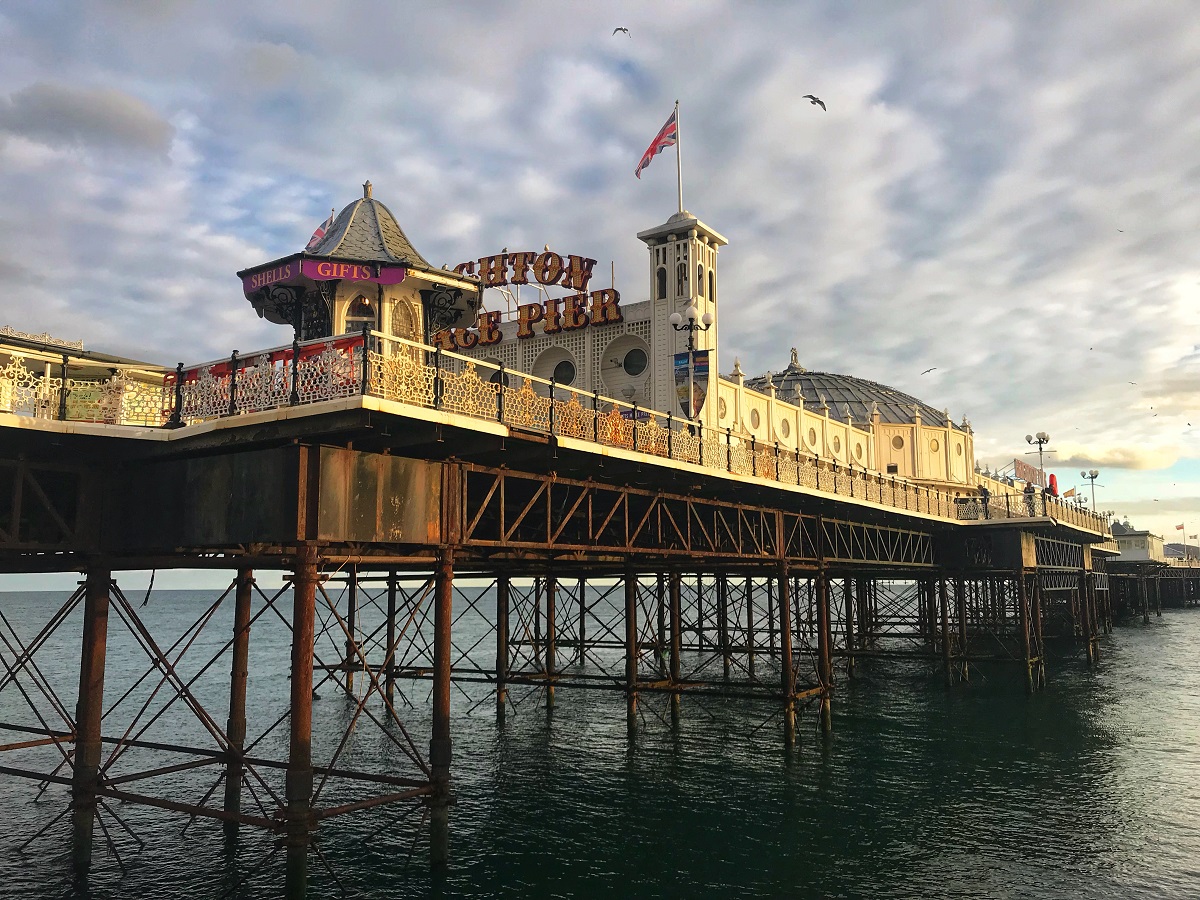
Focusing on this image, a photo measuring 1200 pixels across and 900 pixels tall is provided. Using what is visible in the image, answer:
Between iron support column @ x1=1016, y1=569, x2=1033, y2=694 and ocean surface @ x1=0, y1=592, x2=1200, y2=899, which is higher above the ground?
iron support column @ x1=1016, y1=569, x2=1033, y2=694

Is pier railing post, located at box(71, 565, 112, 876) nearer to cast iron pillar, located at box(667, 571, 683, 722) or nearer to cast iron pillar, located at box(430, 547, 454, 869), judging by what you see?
cast iron pillar, located at box(430, 547, 454, 869)

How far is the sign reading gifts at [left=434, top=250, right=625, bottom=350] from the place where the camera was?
145 ft

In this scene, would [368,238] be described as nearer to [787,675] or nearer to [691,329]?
[691,329]

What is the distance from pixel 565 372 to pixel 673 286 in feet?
27.4

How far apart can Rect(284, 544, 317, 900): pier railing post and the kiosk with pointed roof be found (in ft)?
21.5

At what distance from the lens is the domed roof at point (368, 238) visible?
70.9ft

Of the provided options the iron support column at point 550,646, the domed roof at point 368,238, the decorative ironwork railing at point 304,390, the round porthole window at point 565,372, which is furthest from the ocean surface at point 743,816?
the round porthole window at point 565,372

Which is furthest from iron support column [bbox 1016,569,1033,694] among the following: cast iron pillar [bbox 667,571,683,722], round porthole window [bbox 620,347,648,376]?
round porthole window [bbox 620,347,648,376]

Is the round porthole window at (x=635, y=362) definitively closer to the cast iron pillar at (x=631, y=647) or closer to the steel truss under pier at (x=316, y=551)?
the steel truss under pier at (x=316, y=551)

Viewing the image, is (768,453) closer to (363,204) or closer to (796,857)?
(796,857)

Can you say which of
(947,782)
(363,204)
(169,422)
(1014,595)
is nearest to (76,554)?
(169,422)

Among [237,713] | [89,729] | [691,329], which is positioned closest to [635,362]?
[691,329]

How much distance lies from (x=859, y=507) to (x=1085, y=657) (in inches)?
1570

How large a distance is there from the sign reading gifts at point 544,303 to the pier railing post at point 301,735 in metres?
29.2
